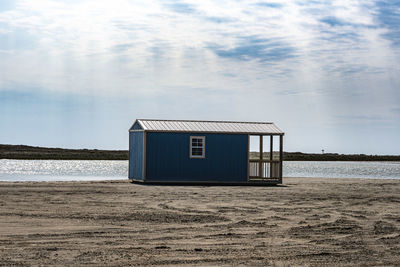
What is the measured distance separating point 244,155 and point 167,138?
11.5 feet

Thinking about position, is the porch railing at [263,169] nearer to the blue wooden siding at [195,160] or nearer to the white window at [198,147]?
the blue wooden siding at [195,160]

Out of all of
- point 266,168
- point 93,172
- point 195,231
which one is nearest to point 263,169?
point 266,168

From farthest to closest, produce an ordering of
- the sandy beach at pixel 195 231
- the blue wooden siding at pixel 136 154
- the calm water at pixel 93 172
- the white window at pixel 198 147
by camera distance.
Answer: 1. the calm water at pixel 93 172
2. the white window at pixel 198 147
3. the blue wooden siding at pixel 136 154
4. the sandy beach at pixel 195 231

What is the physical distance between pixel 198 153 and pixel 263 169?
129 inches

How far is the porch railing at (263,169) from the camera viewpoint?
90.9ft

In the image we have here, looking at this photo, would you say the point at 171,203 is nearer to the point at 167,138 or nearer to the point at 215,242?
the point at 215,242

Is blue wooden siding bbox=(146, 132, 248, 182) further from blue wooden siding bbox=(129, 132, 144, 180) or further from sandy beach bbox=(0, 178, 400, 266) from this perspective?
sandy beach bbox=(0, 178, 400, 266)

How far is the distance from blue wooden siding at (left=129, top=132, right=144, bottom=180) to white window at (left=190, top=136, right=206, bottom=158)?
83.6 inches

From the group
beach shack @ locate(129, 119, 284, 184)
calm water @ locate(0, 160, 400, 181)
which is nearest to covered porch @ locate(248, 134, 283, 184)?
beach shack @ locate(129, 119, 284, 184)

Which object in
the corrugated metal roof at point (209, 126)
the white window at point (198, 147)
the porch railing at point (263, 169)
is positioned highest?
the corrugated metal roof at point (209, 126)

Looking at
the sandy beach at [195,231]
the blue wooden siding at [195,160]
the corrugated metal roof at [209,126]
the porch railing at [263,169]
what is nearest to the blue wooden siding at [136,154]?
the blue wooden siding at [195,160]

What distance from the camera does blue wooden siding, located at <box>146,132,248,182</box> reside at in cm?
2616

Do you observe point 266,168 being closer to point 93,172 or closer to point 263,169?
point 263,169

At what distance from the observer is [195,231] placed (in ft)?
37.1
